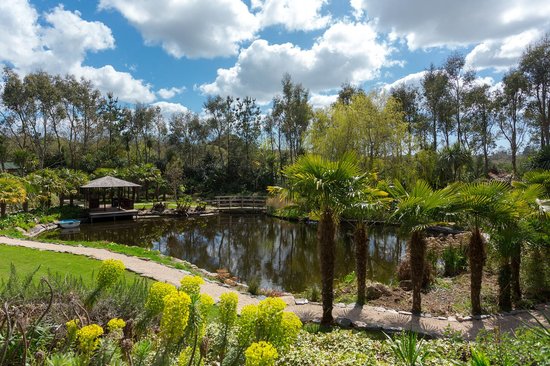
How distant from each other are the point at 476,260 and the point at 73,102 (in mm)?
36337

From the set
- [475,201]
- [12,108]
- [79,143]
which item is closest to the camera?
[475,201]

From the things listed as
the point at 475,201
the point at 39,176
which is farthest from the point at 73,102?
the point at 475,201

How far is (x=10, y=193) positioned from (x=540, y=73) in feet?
108

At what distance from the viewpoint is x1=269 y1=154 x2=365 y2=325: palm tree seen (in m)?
5.67

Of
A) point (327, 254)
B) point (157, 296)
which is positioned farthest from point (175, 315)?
point (327, 254)

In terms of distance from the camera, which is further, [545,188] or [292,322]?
[545,188]

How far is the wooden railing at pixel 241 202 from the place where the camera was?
2744 cm

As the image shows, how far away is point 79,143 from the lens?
39.7 m

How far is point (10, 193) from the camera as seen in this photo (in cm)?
1614

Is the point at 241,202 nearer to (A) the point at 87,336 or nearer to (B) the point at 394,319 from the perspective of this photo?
(B) the point at 394,319

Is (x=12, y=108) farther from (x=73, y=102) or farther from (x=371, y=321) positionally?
(x=371, y=321)

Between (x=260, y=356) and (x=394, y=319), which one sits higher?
(x=260, y=356)

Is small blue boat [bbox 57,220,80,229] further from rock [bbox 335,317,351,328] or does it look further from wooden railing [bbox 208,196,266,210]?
rock [bbox 335,317,351,328]

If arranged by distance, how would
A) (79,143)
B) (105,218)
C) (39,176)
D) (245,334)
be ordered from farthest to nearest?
(79,143) → (105,218) → (39,176) → (245,334)
